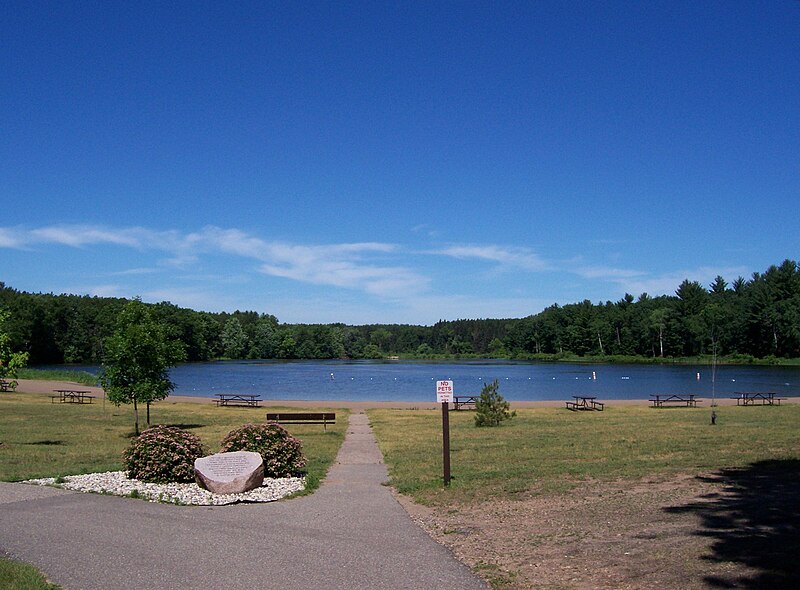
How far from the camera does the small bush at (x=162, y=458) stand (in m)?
13.3

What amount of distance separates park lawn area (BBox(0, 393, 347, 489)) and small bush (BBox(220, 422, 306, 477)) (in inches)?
22.2

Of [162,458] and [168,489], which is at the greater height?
[162,458]

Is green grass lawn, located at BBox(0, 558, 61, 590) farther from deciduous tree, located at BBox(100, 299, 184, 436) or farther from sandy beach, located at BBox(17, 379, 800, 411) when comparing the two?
sandy beach, located at BBox(17, 379, 800, 411)

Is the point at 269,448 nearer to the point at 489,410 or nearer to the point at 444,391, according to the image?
the point at 444,391

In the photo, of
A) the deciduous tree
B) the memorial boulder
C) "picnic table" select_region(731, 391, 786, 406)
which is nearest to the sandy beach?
"picnic table" select_region(731, 391, 786, 406)

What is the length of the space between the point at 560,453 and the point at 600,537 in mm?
9025

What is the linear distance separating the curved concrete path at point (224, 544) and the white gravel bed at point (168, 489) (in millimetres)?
406

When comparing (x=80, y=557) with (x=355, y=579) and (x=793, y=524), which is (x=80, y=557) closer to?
(x=355, y=579)

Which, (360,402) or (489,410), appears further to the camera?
(360,402)

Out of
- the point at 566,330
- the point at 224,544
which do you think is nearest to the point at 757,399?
the point at 224,544

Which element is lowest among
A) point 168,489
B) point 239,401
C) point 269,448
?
point 239,401

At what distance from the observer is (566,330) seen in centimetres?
16475

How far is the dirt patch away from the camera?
6723mm

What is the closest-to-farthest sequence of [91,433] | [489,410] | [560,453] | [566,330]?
[560,453] → [91,433] → [489,410] → [566,330]
